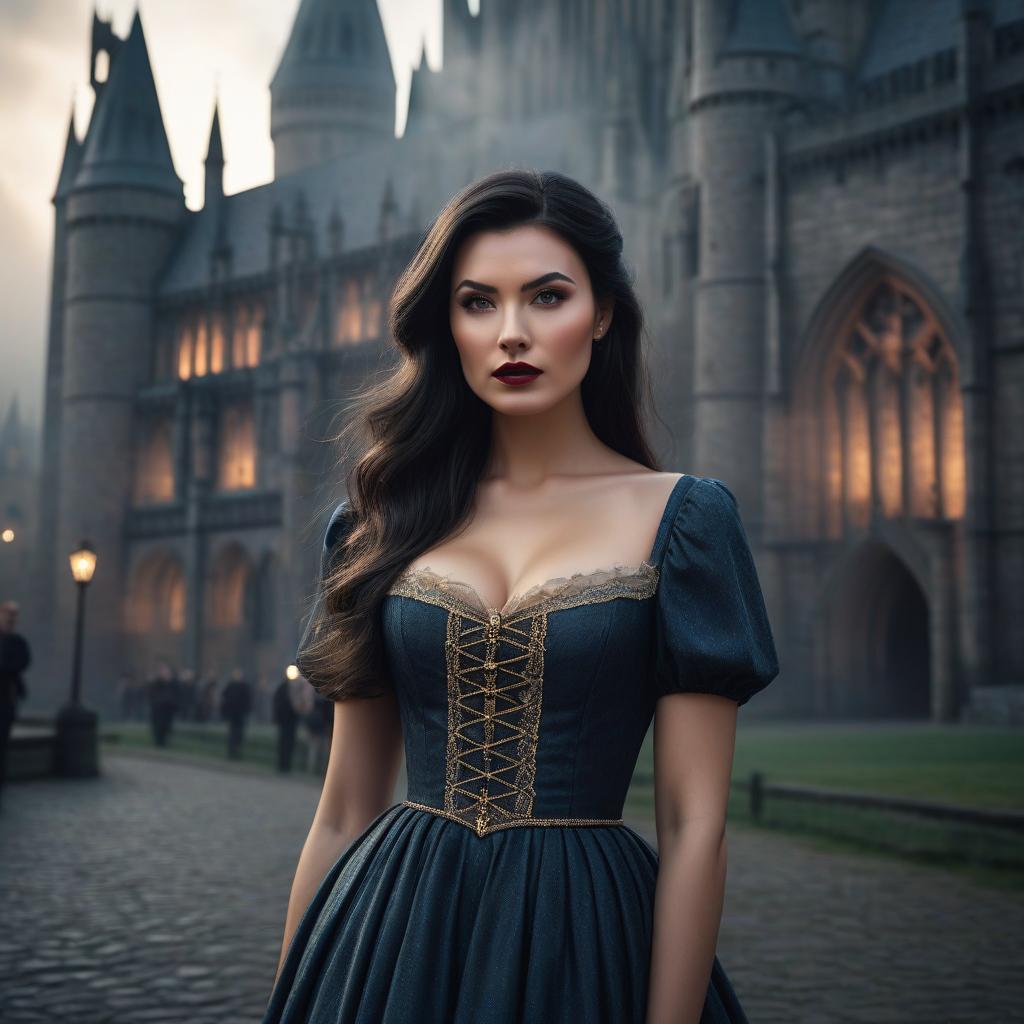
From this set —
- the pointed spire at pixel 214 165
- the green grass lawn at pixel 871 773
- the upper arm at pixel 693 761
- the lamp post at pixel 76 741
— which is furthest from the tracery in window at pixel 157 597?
the upper arm at pixel 693 761

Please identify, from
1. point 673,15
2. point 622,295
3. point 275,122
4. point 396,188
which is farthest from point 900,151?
point 275,122

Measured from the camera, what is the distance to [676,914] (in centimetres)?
191

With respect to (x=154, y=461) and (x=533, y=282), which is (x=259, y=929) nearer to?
(x=533, y=282)

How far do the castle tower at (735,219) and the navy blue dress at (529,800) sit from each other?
2914cm

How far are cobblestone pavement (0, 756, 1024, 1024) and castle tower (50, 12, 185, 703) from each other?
38490 millimetres

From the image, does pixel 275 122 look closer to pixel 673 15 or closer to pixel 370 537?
pixel 673 15

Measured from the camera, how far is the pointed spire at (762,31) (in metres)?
32.3

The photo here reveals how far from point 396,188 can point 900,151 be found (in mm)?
23757

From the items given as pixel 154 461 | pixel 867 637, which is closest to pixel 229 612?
pixel 154 461

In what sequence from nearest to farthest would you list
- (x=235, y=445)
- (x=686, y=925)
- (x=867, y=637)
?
(x=686, y=925) → (x=867, y=637) → (x=235, y=445)

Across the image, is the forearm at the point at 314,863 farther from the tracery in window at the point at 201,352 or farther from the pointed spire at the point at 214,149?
the pointed spire at the point at 214,149

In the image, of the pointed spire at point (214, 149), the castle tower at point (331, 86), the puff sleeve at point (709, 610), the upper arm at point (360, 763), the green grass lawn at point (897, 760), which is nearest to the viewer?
the puff sleeve at point (709, 610)

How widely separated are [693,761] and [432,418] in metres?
0.74

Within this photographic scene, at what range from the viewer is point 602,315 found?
2.37 m
